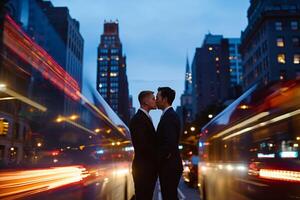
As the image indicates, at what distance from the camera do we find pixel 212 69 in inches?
7047

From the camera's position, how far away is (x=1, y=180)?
272 cm

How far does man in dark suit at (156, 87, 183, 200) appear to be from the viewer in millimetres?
4758

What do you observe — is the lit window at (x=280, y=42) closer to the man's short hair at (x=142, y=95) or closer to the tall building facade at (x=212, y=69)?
the man's short hair at (x=142, y=95)

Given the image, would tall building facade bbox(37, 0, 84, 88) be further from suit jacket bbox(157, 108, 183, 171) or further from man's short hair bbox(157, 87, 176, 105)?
suit jacket bbox(157, 108, 183, 171)

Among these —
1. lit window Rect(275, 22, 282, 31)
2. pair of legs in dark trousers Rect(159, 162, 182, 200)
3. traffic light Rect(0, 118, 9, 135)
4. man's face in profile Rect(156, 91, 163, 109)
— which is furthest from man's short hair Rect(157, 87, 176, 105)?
lit window Rect(275, 22, 282, 31)

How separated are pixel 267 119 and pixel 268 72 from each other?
68379 mm

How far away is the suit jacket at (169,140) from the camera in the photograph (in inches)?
187

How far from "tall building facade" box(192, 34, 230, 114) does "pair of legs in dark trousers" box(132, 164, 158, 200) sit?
6638 inches

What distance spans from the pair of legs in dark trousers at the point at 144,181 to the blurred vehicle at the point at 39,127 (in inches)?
25.4

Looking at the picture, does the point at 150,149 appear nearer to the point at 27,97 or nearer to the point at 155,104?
the point at 155,104

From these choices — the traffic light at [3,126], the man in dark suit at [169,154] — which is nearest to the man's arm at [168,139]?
the man in dark suit at [169,154]

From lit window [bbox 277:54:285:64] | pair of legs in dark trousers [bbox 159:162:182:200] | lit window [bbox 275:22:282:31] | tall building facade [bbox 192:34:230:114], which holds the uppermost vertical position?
tall building facade [bbox 192:34:230:114]

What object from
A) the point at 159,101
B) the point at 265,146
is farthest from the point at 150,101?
the point at 265,146

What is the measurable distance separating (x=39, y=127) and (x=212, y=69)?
177910 millimetres
